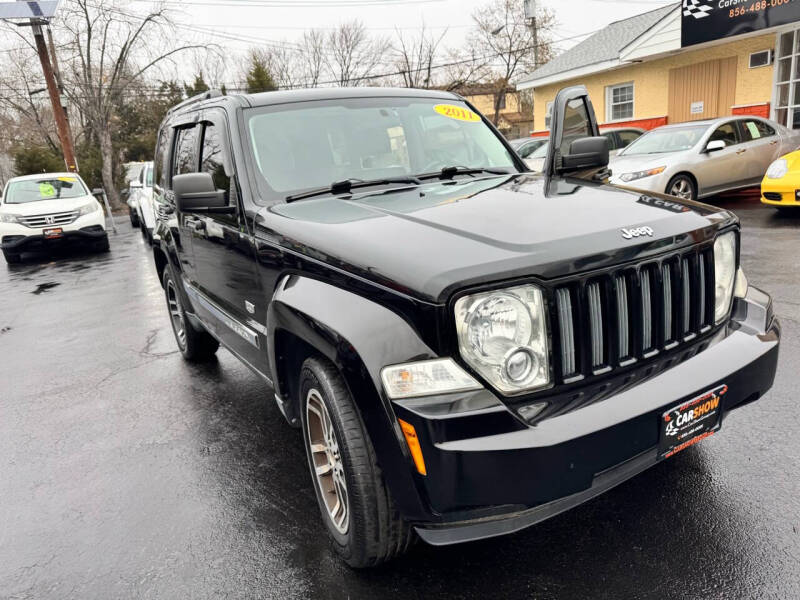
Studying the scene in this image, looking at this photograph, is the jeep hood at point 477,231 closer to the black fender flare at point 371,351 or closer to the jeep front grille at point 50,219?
the black fender flare at point 371,351

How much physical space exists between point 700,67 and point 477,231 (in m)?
17.6

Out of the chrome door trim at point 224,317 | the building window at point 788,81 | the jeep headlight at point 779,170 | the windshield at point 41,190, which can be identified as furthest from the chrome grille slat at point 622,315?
the building window at point 788,81

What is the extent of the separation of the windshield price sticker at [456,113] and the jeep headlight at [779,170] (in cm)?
719

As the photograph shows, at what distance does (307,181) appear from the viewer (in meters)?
3.24

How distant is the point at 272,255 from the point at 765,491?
247 centimetres

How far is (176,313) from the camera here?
567 cm

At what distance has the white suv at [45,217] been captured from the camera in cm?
1259

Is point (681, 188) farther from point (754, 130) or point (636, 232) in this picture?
point (636, 232)

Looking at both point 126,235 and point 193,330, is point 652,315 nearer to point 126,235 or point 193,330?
point 193,330

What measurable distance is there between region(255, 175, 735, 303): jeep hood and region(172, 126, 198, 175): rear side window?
4.65 feet

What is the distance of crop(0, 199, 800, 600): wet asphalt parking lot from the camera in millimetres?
2402

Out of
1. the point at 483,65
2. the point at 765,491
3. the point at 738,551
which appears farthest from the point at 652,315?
the point at 483,65

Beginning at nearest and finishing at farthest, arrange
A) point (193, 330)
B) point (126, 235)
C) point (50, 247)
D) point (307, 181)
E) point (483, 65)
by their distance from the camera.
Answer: point (307, 181)
point (193, 330)
point (50, 247)
point (126, 235)
point (483, 65)

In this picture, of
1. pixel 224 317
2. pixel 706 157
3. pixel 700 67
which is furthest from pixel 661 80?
pixel 224 317
